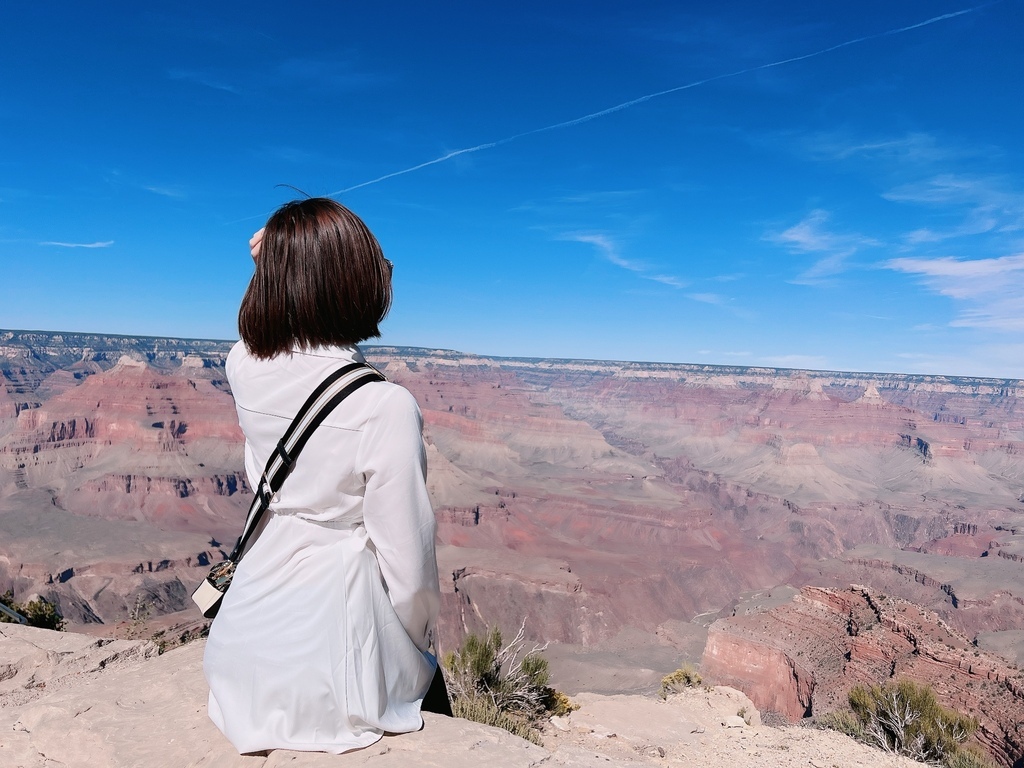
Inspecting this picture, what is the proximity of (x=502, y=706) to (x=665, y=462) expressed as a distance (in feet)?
372

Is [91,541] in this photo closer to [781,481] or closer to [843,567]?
[843,567]

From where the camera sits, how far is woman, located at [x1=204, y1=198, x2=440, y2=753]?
1654 millimetres

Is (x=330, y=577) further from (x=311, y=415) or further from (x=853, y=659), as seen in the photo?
(x=853, y=659)

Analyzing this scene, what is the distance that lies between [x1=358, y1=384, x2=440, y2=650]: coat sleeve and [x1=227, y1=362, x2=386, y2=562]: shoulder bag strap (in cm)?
12

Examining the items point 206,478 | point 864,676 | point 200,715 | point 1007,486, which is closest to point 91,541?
point 206,478

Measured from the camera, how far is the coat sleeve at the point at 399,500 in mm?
1593

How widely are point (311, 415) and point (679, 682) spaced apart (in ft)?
42.3

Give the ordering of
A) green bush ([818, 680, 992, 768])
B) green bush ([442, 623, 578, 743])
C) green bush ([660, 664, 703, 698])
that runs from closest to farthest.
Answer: green bush ([442, 623, 578, 743]) < green bush ([818, 680, 992, 768]) < green bush ([660, 664, 703, 698])

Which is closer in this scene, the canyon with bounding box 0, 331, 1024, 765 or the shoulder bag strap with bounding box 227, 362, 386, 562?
the shoulder bag strap with bounding box 227, 362, 386, 562

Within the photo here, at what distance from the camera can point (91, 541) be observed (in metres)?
50.0

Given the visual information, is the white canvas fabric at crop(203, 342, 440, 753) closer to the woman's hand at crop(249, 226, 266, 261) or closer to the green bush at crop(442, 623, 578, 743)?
the woman's hand at crop(249, 226, 266, 261)

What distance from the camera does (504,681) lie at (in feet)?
22.0

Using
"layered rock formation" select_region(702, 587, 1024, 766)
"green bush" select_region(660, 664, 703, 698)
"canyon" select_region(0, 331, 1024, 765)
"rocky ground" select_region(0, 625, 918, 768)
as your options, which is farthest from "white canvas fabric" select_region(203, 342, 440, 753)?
"canyon" select_region(0, 331, 1024, 765)

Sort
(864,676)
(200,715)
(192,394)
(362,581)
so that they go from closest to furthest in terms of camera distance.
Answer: (362,581) → (200,715) → (864,676) → (192,394)
